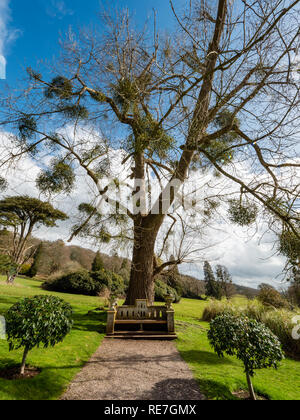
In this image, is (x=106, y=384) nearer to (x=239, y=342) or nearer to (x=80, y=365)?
(x=80, y=365)

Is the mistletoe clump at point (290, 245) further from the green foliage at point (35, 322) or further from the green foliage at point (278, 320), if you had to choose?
the green foliage at point (35, 322)

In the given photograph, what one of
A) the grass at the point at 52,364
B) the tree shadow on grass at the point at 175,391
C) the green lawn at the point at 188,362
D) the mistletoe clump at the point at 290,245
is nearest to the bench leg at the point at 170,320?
the green lawn at the point at 188,362

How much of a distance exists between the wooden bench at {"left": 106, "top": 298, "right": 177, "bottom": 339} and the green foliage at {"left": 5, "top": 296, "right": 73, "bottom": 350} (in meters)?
2.34

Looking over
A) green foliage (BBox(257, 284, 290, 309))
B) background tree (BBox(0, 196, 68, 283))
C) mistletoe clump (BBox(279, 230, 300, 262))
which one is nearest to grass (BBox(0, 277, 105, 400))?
mistletoe clump (BBox(279, 230, 300, 262))

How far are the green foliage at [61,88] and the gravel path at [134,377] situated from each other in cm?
430

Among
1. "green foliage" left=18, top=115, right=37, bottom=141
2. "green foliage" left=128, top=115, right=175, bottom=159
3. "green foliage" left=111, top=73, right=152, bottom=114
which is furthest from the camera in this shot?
"green foliage" left=18, top=115, right=37, bottom=141

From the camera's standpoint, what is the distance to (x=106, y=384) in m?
2.10

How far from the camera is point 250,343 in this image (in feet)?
6.93

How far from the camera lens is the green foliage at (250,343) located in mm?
2072

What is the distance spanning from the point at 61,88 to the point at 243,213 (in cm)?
417

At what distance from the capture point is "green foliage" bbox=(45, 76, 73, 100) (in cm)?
352

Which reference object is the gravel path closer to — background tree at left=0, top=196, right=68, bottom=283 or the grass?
the grass

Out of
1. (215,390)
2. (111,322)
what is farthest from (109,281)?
(215,390)

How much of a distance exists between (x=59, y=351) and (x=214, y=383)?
2.19 m
